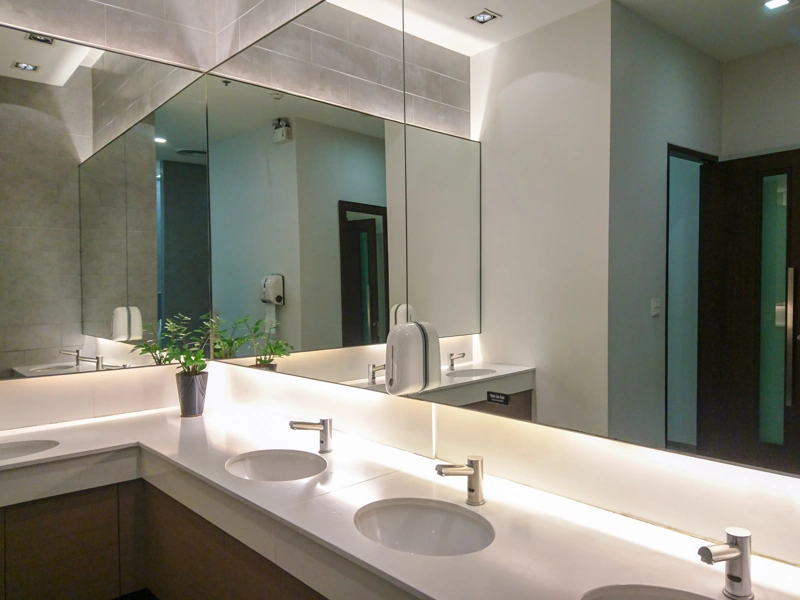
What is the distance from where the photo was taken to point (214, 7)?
2812mm

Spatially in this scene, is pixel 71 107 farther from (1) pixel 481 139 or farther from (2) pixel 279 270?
(1) pixel 481 139

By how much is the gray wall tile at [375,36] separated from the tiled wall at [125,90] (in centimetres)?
112

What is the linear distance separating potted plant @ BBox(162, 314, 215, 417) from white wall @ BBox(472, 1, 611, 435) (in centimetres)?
149

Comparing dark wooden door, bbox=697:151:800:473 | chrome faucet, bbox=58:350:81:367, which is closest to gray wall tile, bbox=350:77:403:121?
dark wooden door, bbox=697:151:800:473

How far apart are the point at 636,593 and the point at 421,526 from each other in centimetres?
58

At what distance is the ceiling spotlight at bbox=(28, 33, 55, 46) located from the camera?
2.18 metres

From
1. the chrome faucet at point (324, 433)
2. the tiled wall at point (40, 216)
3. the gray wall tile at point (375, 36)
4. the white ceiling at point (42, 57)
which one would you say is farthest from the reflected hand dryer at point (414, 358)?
the white ceiling at point (42, 57)

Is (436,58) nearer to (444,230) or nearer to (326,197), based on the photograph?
(444,230)

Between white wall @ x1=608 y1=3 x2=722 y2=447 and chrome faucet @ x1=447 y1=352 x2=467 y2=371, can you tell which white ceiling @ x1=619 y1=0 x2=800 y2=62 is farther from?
chrome faucet @ x1=447 y1=352 x2=467 y2=371

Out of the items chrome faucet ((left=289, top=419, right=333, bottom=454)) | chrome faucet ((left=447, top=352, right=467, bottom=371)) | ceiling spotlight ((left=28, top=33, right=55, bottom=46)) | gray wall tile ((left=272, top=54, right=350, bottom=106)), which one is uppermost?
ceiling spotlight ((left=28, top=33, right=55, bottom=46))

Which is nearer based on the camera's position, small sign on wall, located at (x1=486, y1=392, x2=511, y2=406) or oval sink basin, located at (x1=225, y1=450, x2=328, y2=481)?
small sign on wall, located at (x1=486, y1=392, x2=511, y2=406)

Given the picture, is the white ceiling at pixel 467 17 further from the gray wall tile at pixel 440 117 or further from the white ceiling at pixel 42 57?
the white ceiling at pixel 42 57

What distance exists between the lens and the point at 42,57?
223 centimetres

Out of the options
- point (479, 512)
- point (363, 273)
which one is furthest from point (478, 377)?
point (363, 273)
